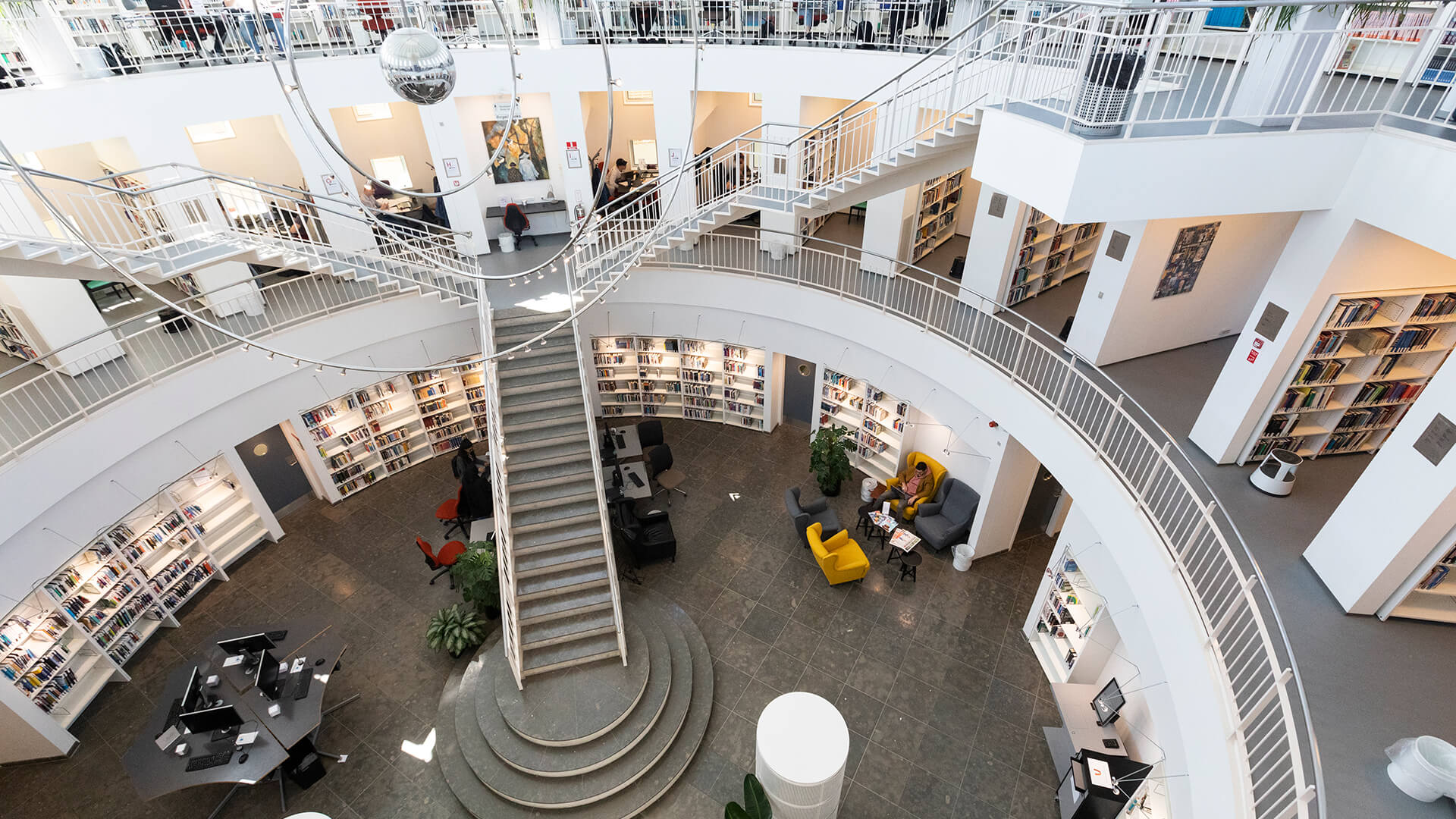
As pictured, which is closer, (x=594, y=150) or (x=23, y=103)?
(x=23, y=103)

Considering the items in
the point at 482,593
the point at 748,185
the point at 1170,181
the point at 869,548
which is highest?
the point at 1170,181

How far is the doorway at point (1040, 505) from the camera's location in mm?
10438

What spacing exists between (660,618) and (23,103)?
10183 mm

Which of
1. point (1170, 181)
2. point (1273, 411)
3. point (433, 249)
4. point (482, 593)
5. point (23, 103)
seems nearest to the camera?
point (1170, 181)

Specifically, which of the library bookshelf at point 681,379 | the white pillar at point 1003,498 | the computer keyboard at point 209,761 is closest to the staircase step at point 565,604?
the computer keyboard at point 209,761

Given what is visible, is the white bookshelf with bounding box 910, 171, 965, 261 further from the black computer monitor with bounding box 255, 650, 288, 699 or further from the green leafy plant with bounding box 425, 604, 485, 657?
the black computer monitor with bounding box 255, 650, 288, 699

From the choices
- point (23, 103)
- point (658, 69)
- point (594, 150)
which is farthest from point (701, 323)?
point (23, 103)

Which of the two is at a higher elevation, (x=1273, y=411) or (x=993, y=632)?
(x=1273, y=411)

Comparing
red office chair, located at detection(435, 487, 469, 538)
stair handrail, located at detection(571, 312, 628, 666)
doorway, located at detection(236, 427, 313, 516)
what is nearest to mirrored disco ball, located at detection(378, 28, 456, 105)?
stair handrail, located at detection(571, 312, 628, 666)

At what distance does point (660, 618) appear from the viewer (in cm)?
917

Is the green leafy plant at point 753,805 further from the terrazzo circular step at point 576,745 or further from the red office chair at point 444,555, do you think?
the red office chair at point 444,555

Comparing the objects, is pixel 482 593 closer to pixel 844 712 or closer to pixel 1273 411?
pixel 844 712

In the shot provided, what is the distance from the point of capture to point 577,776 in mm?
7488

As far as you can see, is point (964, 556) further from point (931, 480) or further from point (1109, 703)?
point (1109, 703)
